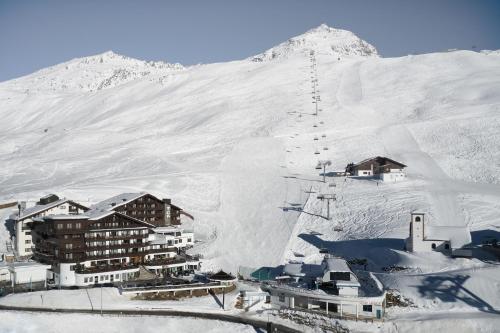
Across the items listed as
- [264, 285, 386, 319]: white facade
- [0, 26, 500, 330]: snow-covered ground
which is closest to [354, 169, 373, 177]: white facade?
[0, 26, 500, 330]: snow-covered ground

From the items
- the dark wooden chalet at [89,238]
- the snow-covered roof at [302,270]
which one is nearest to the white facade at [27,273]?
the dark wooden chalet at [89,238]

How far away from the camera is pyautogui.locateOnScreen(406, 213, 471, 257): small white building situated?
40.4m

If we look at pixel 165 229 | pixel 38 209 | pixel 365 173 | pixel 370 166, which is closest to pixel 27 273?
pixel 38 209

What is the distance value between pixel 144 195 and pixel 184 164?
26.3 meters

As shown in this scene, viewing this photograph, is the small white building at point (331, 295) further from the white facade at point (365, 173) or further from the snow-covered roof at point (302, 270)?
the white facade at point (365, 173)

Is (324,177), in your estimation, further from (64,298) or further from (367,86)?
(367,86)

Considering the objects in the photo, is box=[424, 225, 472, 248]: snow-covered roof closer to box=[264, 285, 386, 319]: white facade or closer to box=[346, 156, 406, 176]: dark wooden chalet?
box=[264, 285, 386, 319]: white facade

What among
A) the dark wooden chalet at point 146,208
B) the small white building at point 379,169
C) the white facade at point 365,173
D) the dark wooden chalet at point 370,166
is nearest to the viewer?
the dark wooden chalet at point 146,208

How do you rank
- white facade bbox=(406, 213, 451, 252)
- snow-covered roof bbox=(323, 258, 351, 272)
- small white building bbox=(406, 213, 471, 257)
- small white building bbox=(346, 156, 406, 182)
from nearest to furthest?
snow-covered roof bbox=(323, 258, 351, 272)
small white building bbox=(406, 213, 471, 257)
white facade bbox=(406, 213, 451, 252)
small white building bbox=(346, 156, 406, 182)

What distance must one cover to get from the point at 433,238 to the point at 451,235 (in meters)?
1.28

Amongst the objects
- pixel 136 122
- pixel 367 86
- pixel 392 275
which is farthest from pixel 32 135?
pixel 392 275

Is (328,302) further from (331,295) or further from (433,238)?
(433,238)

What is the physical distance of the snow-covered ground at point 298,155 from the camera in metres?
46.4

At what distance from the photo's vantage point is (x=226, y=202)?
58.7 metres
